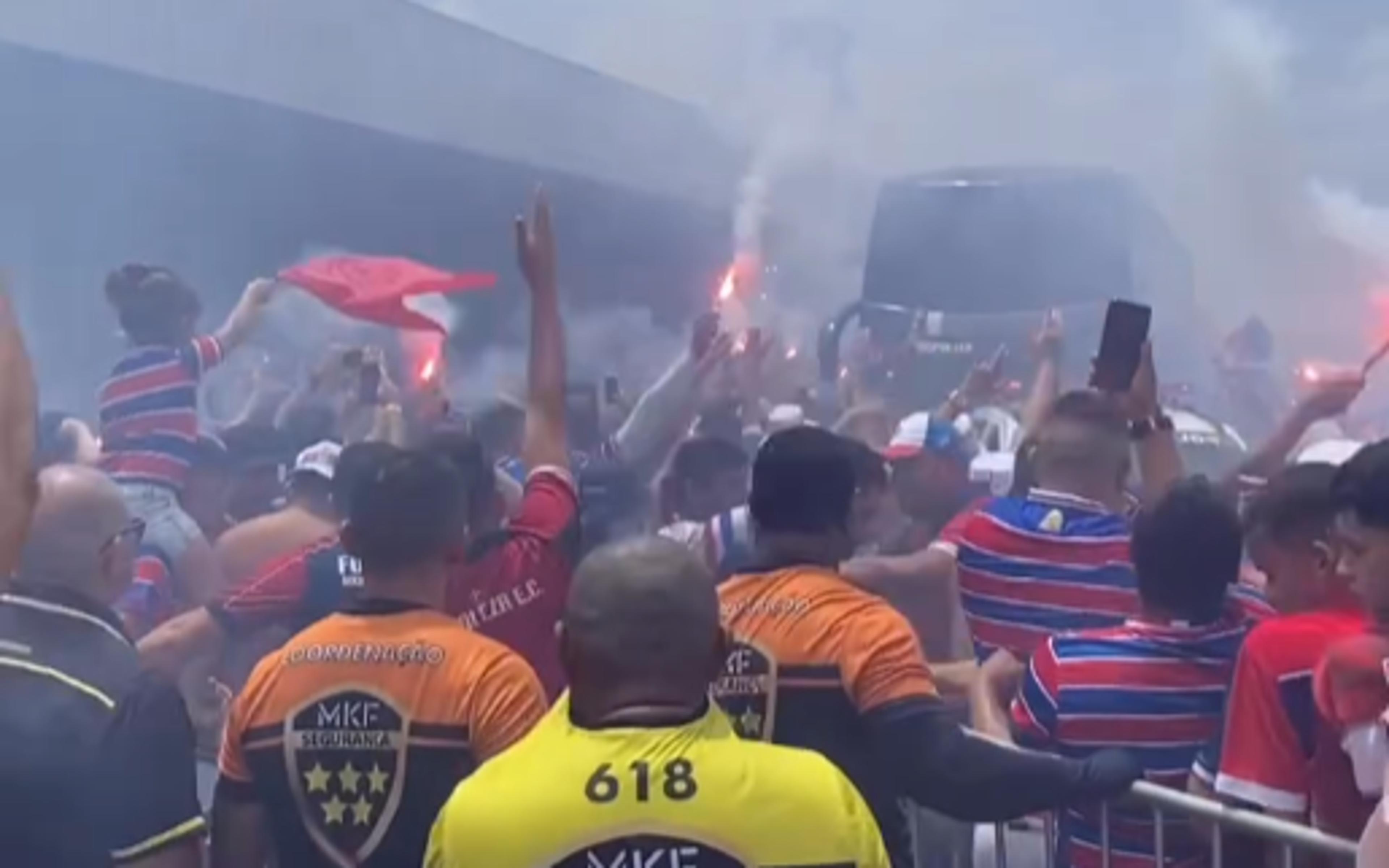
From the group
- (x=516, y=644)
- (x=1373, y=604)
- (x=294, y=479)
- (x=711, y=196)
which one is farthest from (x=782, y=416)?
(x=711, y=196)

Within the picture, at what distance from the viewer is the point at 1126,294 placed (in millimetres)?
10445

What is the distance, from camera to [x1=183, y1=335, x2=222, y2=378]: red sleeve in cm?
460

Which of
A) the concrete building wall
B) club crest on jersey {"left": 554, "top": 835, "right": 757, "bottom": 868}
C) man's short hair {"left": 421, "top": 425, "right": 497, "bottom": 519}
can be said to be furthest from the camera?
the concrete building wall

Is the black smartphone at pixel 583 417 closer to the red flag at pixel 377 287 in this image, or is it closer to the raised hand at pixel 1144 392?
the red flag at pixel 377 287

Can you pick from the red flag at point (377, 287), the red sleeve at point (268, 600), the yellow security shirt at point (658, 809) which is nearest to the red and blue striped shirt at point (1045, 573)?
the red sleeve at point (268, 600)

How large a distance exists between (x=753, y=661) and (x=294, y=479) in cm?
160

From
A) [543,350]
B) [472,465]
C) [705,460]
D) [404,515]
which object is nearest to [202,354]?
[705,460]

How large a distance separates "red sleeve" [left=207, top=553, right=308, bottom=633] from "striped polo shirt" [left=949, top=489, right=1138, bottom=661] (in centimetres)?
110

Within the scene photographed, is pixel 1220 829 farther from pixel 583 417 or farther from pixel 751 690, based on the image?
pixel 583 417

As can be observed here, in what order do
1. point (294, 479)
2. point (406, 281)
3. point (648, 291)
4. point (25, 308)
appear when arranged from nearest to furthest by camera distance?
1. point (294, 479)
2. point (406, 281)
3. point (25, 308)
4. point (648, 291)

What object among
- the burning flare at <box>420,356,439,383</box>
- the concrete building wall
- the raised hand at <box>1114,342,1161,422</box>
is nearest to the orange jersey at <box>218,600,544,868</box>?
the raised hand at <box>1114,342,1161,422</box>

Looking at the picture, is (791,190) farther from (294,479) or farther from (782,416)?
(294,479)

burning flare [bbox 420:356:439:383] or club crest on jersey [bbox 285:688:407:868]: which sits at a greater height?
club crest on jersey [bbox 285:688:407:868]

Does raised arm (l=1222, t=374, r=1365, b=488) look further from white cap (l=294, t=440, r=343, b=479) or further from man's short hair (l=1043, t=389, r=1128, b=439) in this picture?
white cap (l=294, t=440, r=343, b=479)
